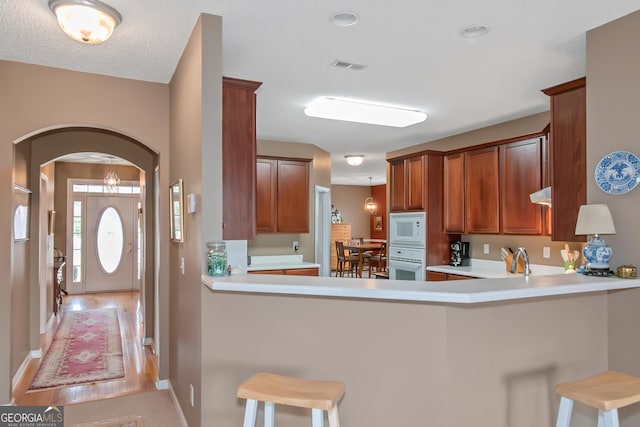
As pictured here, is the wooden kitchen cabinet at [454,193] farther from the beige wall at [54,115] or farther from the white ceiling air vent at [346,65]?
the beige wall at [54,115]

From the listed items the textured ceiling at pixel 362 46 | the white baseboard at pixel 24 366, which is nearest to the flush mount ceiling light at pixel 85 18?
the textured ceiling at pixel 362 46

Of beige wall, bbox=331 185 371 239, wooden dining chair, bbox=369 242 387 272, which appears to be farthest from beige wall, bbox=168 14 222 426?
beige wall, bbox=331 185 371 239

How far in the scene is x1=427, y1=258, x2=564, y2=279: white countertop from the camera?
15.0 ft

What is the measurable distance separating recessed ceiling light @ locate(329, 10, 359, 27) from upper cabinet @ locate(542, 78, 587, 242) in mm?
1631

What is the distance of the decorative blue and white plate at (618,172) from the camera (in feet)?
7.81

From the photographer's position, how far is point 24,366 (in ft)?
13.4

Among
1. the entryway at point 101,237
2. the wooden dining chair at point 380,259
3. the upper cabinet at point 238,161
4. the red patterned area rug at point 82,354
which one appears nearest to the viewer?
the upper cabinet at point 238,161

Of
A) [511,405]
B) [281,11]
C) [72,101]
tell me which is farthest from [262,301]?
[72,101]

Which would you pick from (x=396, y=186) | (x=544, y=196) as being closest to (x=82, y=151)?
(x=396, y=186)

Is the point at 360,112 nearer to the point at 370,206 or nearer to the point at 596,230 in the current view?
the point at 596,230

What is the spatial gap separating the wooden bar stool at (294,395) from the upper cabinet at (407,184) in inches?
159

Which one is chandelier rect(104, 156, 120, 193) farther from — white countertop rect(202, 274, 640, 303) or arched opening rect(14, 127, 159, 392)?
white countertop rect(202, 274, 640, 303)

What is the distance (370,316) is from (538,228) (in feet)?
9.65

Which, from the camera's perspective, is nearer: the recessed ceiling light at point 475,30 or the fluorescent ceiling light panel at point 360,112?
the recessed ceiling light at point 475,30
